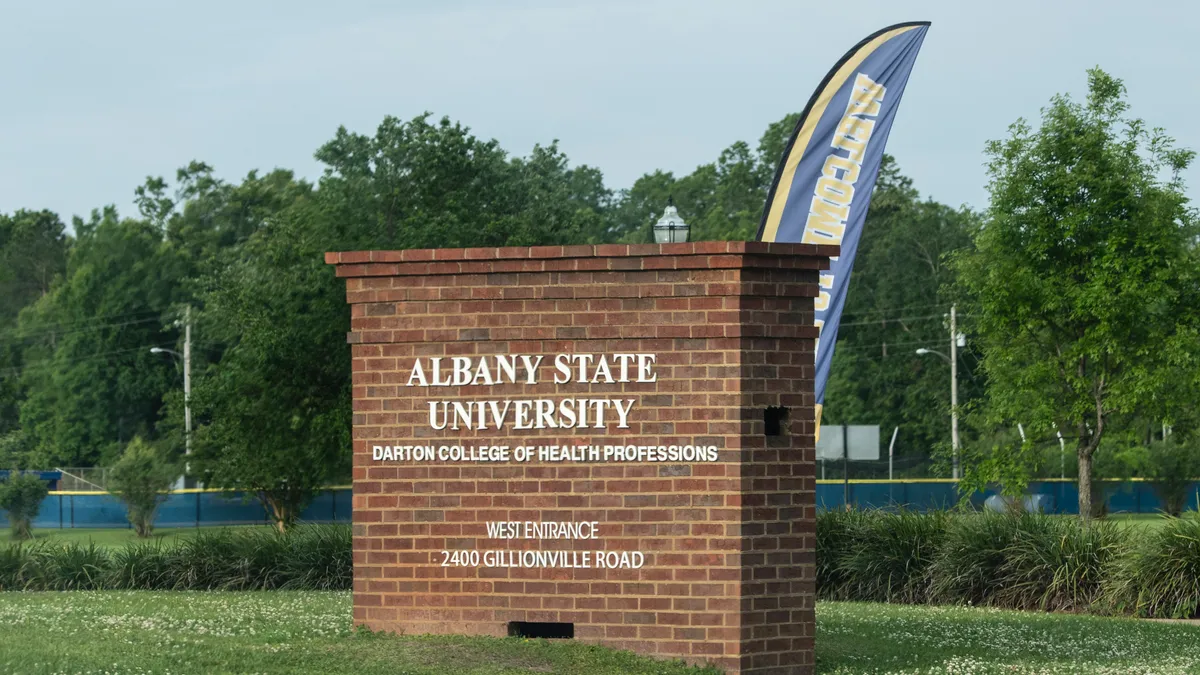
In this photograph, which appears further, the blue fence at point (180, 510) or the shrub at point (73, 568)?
the blue fence at point (180, 510)

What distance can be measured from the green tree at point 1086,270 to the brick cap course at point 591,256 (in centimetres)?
1225

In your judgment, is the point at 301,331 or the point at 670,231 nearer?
the point at 670,231

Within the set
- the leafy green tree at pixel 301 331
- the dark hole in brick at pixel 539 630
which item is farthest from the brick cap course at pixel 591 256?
the leafy green tree at pixel 301 331

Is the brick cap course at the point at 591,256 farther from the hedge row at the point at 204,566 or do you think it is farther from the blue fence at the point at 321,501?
the blue fence at the point at 321,501

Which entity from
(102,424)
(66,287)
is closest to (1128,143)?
(102,424)

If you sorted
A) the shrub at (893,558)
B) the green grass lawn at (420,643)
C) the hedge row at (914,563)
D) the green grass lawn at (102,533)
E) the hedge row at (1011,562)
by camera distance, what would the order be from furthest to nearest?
the green grass lawn at (102,533)
the shrub at (893,558)
the hedge row at (914,563)
the hedge row at (1011,562)
the green grass lawn at (420,643)

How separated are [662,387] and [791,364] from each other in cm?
93

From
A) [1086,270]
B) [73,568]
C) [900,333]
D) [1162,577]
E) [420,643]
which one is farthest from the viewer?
[900,333]

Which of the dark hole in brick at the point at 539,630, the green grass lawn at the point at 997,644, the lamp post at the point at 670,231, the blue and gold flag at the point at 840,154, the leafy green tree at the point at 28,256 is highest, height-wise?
A: the leafy green tree at the point at 28,256

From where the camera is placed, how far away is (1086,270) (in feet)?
73.9

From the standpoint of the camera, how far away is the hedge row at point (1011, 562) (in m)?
16.0

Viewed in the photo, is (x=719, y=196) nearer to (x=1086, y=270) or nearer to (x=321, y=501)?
(x=321, y=501)

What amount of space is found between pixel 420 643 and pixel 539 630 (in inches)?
34.0

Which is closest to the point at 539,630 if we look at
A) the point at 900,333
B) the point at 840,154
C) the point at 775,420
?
the point at 775,420
